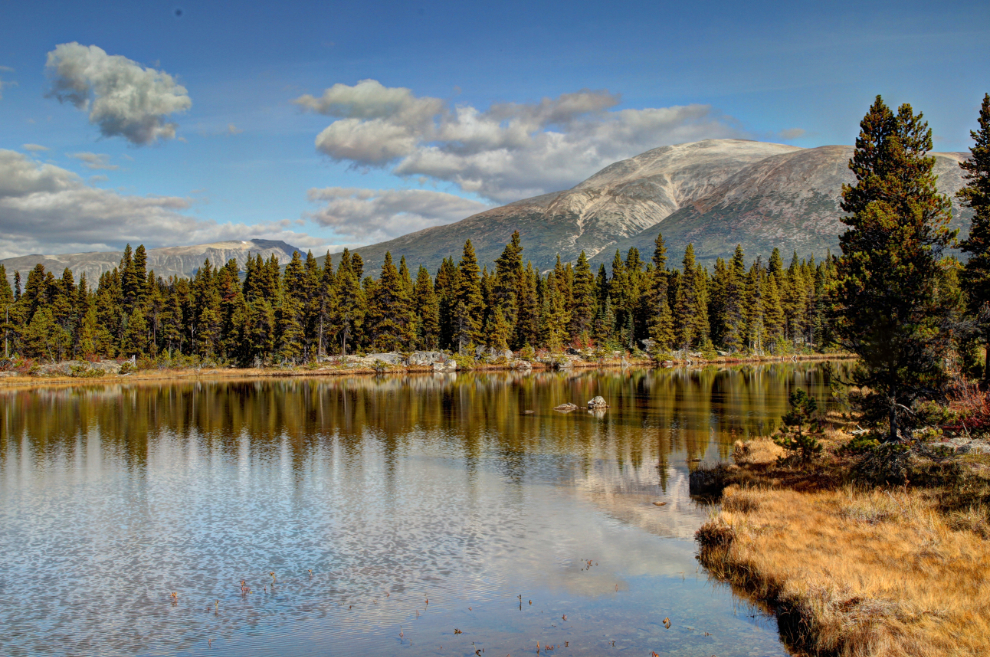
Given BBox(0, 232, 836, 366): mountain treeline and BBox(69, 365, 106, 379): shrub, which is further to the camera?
BBox(0, 232, 836, 366): mountain treeline

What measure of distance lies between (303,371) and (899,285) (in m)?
108

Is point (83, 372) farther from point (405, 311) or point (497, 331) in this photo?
point (497, 331)

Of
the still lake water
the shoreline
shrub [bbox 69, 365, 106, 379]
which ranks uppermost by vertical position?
shrub [bbox 69, 365, 106, 379]

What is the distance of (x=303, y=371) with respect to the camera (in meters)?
122

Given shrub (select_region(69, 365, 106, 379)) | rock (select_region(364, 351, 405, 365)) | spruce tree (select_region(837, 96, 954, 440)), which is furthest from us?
rock (select_region(364, 351, 405, 365))

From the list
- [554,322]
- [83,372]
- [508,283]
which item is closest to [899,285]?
[554,322]

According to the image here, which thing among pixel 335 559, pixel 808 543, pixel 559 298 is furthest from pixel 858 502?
pixel 559 298

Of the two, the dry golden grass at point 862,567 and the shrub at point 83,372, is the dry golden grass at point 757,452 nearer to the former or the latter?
the dry golden grass at point 862,567

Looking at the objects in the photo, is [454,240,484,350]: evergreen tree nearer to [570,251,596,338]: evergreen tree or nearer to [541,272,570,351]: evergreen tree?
[541,272,570,351]: evergreen tree

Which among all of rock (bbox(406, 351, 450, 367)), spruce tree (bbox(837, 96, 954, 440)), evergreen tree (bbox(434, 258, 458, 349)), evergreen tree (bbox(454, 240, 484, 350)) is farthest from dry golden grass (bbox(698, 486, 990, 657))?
evergreen tree (bbox(434, 258, 458, 349))

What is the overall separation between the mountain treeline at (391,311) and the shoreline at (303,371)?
167 inches

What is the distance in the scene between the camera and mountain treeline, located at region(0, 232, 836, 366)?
4983 inches

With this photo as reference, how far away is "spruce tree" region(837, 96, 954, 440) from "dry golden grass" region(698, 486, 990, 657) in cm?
478

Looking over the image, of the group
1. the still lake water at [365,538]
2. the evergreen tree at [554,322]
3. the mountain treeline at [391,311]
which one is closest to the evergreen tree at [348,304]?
the mountain treeline at [391,311]
